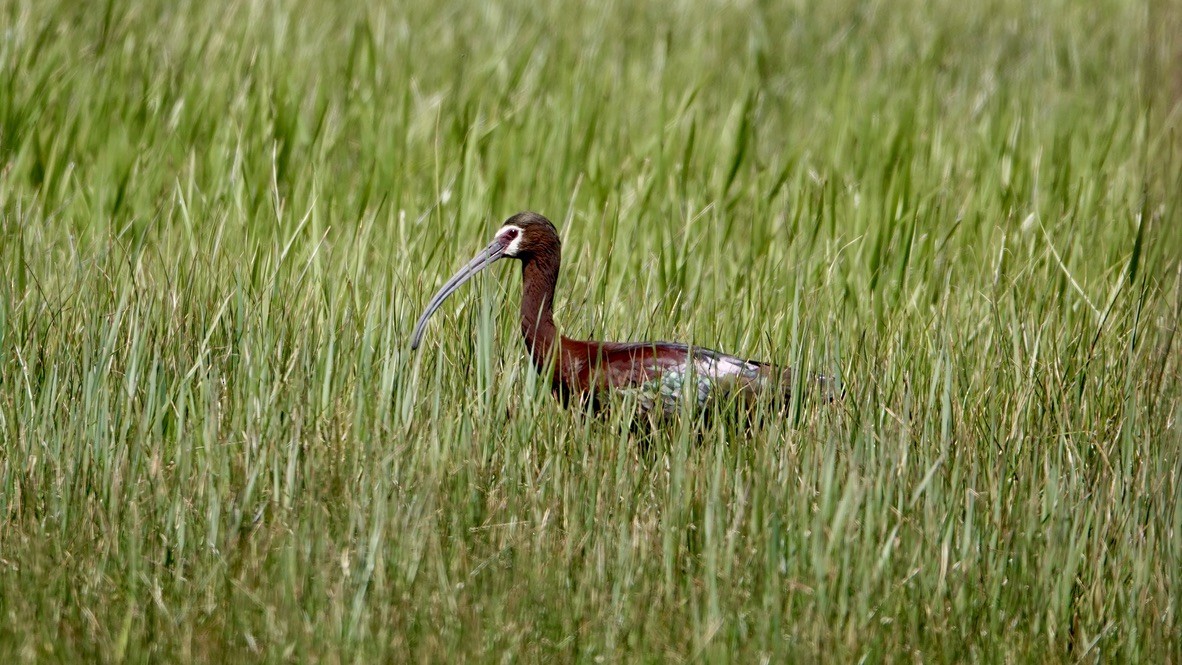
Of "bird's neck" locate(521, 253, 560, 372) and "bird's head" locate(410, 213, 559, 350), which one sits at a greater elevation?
"bird's head" locate(410, 213, 559, 350)

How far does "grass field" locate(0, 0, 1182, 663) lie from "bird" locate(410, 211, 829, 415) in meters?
A: 0.09

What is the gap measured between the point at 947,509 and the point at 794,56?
3.93 m

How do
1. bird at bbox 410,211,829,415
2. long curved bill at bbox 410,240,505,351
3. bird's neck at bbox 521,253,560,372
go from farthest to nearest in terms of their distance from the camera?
bird's neck at bbox 521,253,560,372
long curved bill at bbox 410,240,505,351
bird at bbox 410,211,829,415

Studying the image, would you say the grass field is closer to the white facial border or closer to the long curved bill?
the long curved bill

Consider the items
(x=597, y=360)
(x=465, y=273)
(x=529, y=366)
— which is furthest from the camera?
(x=465, y=273)

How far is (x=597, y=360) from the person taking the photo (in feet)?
11.2

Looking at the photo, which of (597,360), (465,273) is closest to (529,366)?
(597,360)

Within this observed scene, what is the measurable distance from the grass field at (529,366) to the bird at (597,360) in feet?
0.29

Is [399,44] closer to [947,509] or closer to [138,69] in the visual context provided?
[138,69]

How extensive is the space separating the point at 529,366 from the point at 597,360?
12.3 inches

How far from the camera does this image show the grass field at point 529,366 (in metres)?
2.50

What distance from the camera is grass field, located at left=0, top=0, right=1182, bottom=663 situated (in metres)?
2.50

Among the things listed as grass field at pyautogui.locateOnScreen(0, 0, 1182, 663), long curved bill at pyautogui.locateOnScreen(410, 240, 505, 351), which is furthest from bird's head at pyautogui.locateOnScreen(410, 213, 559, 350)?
grass field at pyautogui.locateOnScreen(0, 0, 1182, 663)

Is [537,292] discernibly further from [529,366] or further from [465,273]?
[529,366]
